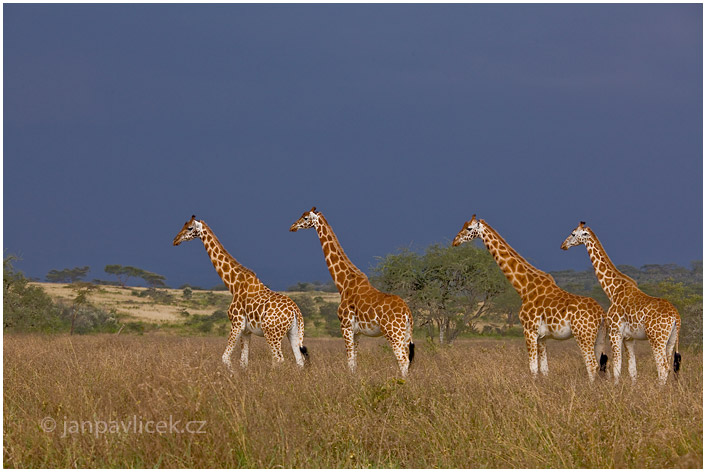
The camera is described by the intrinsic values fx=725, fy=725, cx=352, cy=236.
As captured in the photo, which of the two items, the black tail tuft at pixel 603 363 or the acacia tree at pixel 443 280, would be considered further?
the acacia tree at pixel 443 280

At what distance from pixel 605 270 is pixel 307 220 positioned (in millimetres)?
5560

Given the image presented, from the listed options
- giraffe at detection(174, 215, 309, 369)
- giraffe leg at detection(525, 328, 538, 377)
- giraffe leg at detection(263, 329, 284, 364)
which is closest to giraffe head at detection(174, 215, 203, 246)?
giraffe at detection(174, 215, 309, 369)

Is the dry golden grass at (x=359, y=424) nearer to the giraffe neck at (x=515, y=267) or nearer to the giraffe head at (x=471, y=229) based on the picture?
the giraffe neck at (x=515, y=267)

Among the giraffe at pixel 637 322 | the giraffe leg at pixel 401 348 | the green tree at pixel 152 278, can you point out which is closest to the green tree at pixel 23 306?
the giraffe leg at pixel 401 348

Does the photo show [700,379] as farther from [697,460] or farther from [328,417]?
[328,417]

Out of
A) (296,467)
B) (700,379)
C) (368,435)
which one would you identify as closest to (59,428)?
(296,467)

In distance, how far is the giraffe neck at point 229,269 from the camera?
44.8ft

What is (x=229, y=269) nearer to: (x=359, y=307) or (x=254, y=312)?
(x=254, y=312)

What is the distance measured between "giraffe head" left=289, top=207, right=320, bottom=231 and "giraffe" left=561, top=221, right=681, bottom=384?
5391 millimetres

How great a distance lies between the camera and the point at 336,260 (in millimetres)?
13789

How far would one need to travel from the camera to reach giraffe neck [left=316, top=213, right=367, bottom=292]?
13.5 metres

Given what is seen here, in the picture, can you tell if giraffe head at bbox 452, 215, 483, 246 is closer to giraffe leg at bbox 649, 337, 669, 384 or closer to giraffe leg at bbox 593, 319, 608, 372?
giraffe leg at bbox 593, 319, 608, 372

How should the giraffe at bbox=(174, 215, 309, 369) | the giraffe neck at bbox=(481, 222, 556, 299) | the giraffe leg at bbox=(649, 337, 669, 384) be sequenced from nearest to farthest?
1. the giraffe leg at bbox=(649, 337, 669, 384)
2. the giraffe neck at bbox=(481, 222, 556, 299)
3. the giraffe at bbox=(174, 215, 309, 369)

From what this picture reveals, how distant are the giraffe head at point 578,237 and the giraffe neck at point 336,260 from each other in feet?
12.1
